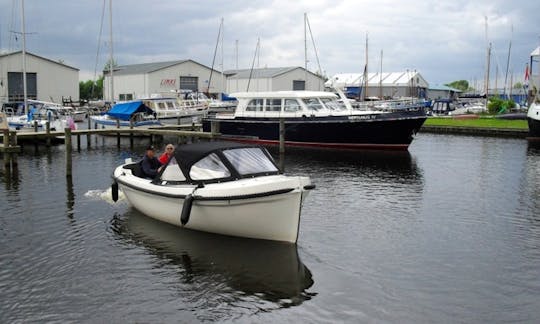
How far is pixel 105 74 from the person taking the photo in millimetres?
86000

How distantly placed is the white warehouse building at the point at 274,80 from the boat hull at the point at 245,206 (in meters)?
65.6

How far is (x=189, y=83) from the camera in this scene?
7925 centimetres

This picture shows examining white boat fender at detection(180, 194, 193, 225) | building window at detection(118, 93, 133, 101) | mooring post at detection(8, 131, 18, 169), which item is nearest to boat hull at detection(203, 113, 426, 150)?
mooring post at detection(8, 131, 18, 169)

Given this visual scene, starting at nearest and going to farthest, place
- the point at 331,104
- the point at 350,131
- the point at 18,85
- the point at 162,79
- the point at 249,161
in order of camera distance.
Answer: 1. the point at 249,161
2. the point at 350,131
3. the point at 331,104
4. the point at 18,85
5. the point at 162,79

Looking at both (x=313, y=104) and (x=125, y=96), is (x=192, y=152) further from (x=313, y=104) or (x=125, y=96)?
(x=125, y=96)

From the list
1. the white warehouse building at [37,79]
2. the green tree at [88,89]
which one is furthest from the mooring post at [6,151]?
the green tree at [88,89]

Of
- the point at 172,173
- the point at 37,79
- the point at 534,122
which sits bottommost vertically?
the point at 172,173

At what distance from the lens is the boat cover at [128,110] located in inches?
1660

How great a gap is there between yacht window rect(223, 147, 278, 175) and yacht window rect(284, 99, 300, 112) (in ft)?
69.4

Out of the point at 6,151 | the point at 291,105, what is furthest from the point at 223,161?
the point at 291,105

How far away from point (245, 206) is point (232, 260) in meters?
1.17

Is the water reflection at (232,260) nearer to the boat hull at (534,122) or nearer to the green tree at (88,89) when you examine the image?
the boat hull at (534,122)

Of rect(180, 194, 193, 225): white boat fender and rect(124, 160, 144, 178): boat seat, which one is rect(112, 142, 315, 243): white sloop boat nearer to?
rect(180, 194, 193, 225): white boat fender

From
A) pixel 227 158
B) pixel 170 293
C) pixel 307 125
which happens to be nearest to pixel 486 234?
pixel 227 158
